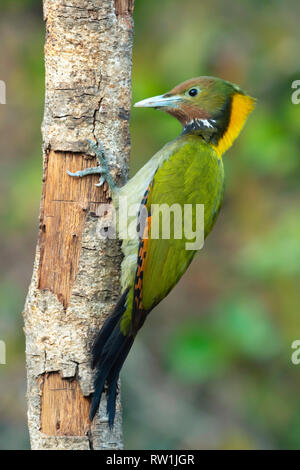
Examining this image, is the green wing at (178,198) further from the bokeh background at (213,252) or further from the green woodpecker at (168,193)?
the bokeh background at (213,252)

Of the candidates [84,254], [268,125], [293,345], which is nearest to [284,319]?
[293,345]

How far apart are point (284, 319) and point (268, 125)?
5.29ft

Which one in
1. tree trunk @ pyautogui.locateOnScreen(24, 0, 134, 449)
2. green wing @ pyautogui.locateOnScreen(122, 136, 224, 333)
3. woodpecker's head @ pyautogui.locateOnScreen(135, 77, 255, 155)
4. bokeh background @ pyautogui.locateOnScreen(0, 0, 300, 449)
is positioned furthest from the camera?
bokeh background @ pyautogui.locateOnScreen(0, 0, 300, 449)

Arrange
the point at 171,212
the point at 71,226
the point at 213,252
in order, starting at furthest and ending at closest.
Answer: the point at 213,252 < the point at 171,212 < the point at 71,226

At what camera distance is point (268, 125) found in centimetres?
521

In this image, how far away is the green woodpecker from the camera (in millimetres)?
2801

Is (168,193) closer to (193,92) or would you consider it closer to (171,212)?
(171,212)

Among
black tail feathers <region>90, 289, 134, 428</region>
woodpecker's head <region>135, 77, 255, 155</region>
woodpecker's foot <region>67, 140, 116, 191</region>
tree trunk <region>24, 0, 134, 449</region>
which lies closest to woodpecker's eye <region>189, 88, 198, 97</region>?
woodpecker's head <region>135, 77, 255, 155</region>

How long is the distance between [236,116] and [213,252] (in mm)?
2905

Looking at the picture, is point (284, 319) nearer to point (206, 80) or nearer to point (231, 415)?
point (231, 415)

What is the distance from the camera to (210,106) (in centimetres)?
333

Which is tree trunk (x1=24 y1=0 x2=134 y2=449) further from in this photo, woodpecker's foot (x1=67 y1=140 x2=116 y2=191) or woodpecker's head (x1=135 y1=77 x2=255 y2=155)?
woodpecker's head (x1=135 y1=77 x2=255 y2=155)

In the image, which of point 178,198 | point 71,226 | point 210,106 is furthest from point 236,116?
point 71,226

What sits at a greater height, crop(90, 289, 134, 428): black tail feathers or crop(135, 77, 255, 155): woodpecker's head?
crop(135, 77, 255, 155): woodpecker's head
